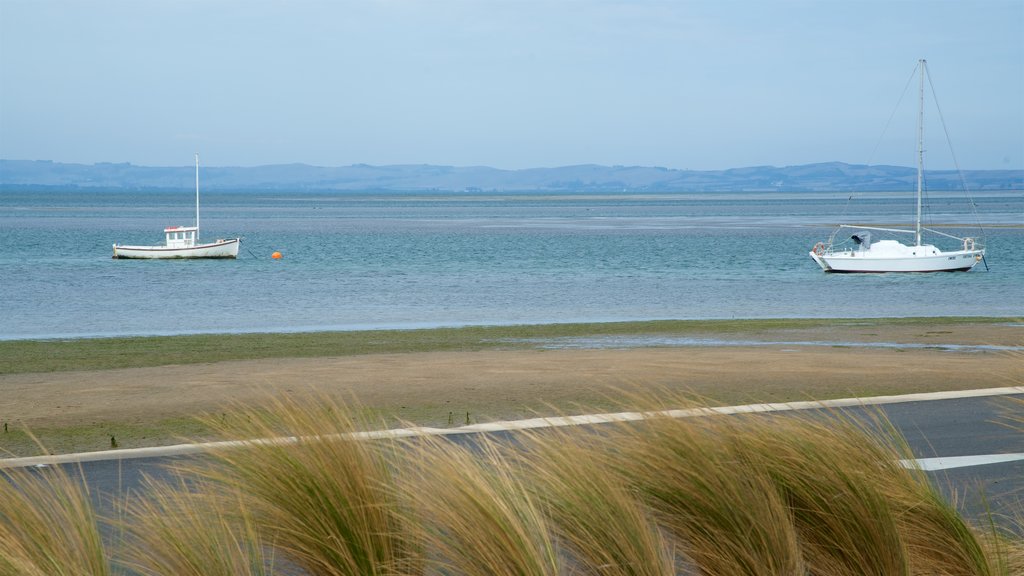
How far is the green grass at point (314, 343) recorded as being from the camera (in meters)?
18.9

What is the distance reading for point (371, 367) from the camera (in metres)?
16.0

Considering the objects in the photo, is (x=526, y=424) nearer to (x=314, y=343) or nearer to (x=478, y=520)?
(x=478, y=520)

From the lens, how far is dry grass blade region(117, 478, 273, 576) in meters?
4.13

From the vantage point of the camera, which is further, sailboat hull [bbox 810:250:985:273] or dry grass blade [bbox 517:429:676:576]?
sailboat hull [bbox 810:250:985:273]

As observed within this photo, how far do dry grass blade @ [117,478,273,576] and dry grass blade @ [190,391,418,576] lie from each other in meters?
0.10

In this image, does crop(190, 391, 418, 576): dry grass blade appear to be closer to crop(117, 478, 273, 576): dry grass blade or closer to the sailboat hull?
crop(117, 478, 273, 576): dry grass blade

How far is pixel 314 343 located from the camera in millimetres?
21922

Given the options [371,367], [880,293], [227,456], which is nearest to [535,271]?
[880,293]

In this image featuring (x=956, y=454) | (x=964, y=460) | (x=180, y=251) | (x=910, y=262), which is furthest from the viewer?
(x=180, y=251)

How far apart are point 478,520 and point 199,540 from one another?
3.50ft

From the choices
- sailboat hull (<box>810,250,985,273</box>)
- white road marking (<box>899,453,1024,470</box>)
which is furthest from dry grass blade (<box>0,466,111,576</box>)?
sailboat hull (<box>810,250,985,273</box>)

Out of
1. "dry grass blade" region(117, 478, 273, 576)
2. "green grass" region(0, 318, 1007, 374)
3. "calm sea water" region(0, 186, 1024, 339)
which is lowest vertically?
"calm sea water" region(0, 186, 1024, 339)

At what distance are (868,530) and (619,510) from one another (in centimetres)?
110

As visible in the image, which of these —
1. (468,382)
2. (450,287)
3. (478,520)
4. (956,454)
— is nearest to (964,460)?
(956,454)
